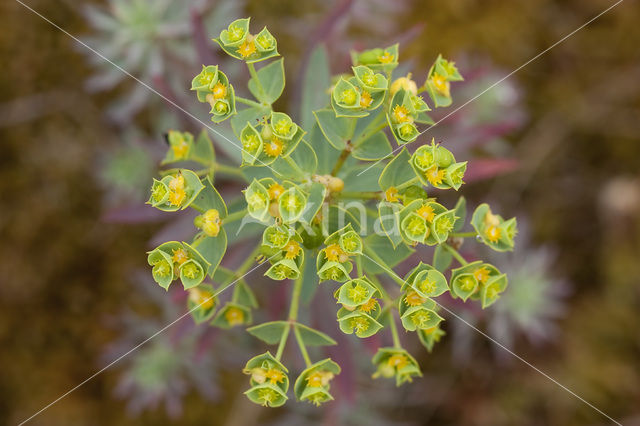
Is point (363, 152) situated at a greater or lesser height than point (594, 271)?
lesser

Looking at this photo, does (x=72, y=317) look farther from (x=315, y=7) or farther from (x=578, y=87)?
(x=578, y=87)

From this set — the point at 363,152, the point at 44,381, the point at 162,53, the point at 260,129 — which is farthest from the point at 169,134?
the point at 44,381

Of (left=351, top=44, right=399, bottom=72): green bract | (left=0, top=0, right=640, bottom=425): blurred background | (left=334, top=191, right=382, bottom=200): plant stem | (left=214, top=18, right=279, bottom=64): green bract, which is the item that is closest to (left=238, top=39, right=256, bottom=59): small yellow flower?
(left=214, top=18, right=279, bottom=64): green bract

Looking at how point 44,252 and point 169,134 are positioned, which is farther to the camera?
point 44,252

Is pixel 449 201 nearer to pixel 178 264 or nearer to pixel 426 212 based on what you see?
pixel 426 212

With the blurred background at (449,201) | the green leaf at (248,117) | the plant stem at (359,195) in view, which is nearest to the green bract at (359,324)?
the plant stem at (359,195)

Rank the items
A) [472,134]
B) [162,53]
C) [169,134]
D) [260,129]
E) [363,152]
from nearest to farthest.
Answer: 1. [260,129]
2. [363,152]
3. [169,134]
4. [472,134]
5. [162,53]

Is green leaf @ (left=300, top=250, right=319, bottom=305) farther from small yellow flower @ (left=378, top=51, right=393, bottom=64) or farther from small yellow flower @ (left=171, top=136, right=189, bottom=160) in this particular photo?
small yellow flower @ (left=378, top=51, right=393, bottom=64)
